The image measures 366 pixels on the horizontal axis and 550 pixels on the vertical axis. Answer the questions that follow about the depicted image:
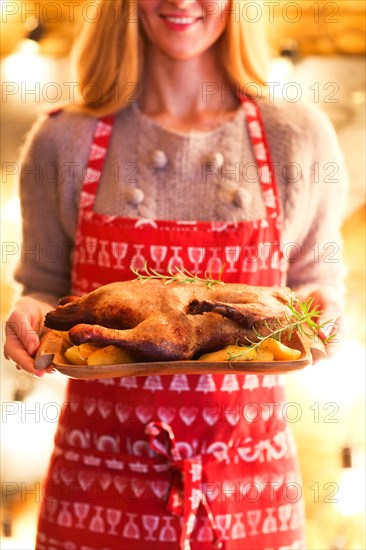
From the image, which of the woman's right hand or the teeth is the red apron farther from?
the teeth

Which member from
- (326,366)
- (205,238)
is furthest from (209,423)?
(326,366)

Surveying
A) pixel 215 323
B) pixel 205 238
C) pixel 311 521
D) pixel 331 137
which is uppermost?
pixel 331 137

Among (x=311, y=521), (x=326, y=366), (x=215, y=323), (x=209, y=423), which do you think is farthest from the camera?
(x=311, y=521)

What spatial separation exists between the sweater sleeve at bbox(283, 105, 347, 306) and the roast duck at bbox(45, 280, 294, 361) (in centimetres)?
30

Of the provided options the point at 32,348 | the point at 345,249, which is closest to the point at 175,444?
the point at 32,348

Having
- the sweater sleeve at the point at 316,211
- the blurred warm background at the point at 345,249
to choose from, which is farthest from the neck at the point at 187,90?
the blurred warm background at the point at 345,249

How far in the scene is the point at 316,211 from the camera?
1.61 metres

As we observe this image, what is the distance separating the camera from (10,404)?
2609 millimetres

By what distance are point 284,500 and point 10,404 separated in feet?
4.19

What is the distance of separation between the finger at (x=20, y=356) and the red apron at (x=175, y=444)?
0.54 ft

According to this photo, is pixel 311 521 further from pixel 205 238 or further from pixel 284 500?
pixel 205 238

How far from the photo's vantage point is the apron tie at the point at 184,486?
1.41 meters

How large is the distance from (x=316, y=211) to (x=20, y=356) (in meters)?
0.57

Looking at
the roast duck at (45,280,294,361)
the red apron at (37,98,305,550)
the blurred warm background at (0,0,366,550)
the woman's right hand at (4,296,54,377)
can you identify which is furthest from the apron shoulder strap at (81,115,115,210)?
the blurred warm background at (0,0,366,550)
